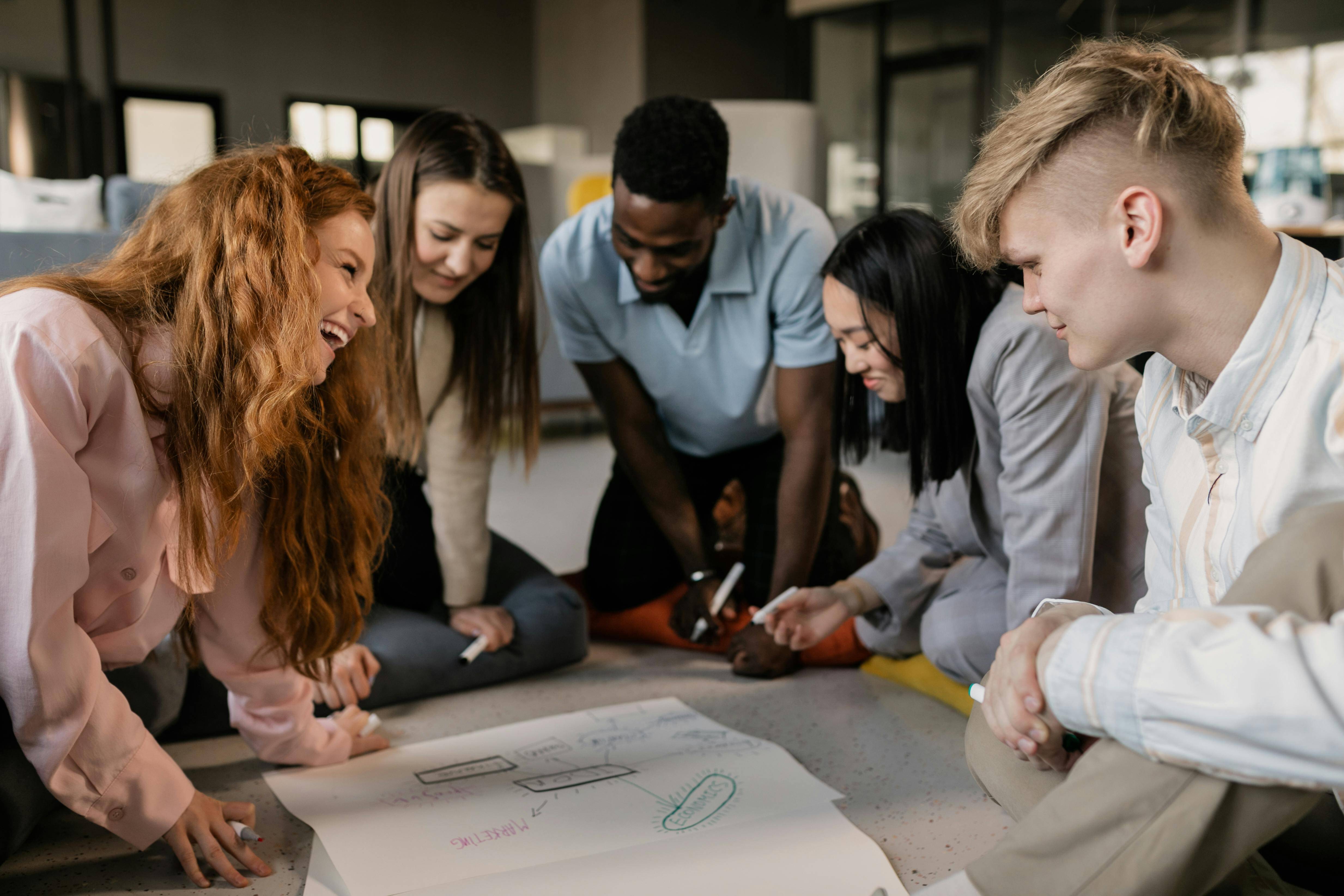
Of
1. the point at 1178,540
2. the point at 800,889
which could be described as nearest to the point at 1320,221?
the point at 1178,540

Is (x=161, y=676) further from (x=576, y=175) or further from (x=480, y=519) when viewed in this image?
(x=576, y=175)

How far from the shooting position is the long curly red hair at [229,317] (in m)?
1.00

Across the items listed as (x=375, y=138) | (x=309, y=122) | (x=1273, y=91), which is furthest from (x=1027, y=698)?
(x=375, y=138)

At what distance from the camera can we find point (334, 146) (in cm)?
783

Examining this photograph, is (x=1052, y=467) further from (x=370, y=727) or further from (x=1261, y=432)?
(x=370, y=727)

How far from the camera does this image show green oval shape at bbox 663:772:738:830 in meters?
1.18

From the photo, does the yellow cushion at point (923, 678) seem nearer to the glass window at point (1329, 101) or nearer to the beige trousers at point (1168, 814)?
the beige trousers at point (1168, 814)

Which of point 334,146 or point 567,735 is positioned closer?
point 567,735

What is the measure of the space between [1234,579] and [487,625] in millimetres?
1169

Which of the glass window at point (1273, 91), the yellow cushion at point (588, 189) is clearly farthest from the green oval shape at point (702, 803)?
the glass window at point (1273, 91)

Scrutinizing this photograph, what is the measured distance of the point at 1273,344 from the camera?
2.73 feet

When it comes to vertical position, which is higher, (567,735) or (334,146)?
(334,146)

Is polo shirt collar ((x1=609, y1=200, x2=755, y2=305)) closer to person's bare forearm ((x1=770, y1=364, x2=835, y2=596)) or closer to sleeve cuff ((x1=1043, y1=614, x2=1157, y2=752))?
person's bare forearm ((x1=770, y1=364, x2=835, y2=596))

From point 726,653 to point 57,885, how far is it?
3.54 feet
